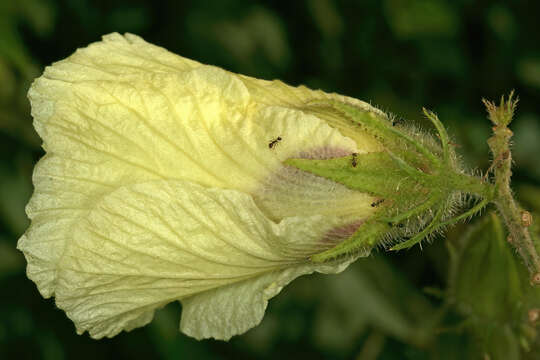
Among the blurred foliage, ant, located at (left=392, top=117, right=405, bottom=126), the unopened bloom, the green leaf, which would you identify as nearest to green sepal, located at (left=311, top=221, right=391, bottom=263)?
the unopened bloom

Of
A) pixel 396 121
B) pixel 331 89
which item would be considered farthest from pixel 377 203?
pixel 331 89

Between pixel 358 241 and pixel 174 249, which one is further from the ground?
pixel 358 241

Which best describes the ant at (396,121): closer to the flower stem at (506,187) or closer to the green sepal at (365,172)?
the green sepal at (365,172)

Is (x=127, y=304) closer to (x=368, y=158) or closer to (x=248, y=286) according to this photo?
(x=248, y=286)

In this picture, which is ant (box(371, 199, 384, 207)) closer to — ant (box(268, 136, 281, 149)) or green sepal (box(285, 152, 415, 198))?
green sepal (box(285, 152, 415, 198))

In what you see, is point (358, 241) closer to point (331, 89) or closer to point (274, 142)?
point (274, 142)

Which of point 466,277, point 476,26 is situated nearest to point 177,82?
point 466,277

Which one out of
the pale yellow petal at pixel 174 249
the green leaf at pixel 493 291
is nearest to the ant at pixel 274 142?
the pale yellow petal at pixel 174 249
